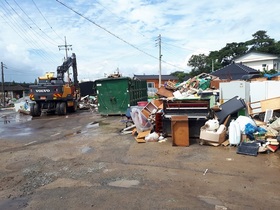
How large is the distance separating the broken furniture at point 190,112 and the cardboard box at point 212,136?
49 centimetres

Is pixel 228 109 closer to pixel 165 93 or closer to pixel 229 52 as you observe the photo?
pixel 165 93

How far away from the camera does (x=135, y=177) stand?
191 inches

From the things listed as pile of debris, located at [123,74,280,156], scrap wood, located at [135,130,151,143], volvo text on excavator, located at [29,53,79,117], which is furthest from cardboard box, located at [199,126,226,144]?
volvo text on excavator, located at [29,53,79,117]

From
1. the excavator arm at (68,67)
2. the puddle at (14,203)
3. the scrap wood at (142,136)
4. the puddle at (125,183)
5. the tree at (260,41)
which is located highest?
the tree at (260,41)

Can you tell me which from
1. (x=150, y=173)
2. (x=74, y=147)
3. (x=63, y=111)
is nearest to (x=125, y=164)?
(x=150, y=173)

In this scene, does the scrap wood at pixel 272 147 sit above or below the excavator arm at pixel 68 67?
below

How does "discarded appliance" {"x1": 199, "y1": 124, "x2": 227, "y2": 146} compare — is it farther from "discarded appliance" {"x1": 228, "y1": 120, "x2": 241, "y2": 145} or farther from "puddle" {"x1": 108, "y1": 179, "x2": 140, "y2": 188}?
"puddle" {"x1": 108, "y1": 179, "x2": 140, "y2": 188}

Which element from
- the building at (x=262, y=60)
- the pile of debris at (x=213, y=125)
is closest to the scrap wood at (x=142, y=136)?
the pile of debris at (x=213, y=125)

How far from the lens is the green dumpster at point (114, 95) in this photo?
14258 millimetres

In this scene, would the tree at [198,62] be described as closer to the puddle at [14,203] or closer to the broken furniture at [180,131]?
the broken furniture at [180,131]

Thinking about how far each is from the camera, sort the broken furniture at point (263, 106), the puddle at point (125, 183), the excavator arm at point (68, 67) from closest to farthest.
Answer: the puddle at point (125, 183) < the broken furniture at point (263, 106) < the excavator arm at point (68, 67)

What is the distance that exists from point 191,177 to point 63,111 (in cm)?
1299

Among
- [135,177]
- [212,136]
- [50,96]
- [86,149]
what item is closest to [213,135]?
[212,136]

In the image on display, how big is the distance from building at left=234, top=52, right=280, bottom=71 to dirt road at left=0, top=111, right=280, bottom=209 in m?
41.6
